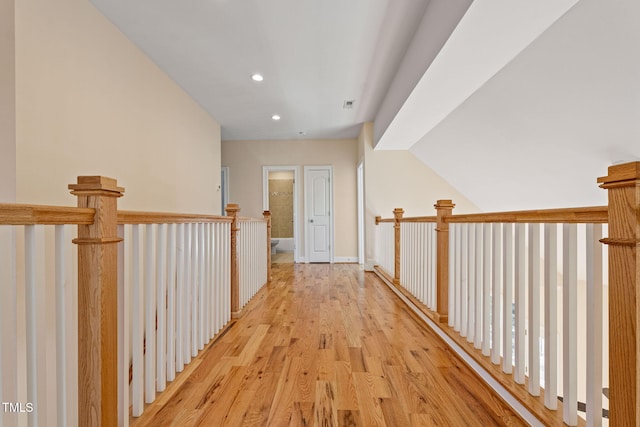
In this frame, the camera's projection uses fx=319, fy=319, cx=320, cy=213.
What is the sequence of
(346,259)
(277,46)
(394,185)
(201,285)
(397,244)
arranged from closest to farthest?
(201,285) → (277,46) → (397,244) → (394,185) → (346,259)

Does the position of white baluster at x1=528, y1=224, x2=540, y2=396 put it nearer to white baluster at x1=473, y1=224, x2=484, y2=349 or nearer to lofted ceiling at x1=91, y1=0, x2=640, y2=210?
white baluster at x1=473, y1=224, x2=484, y2=349

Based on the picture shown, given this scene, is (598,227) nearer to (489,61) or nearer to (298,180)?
(489,61)

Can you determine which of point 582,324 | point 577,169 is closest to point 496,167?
point 577,169

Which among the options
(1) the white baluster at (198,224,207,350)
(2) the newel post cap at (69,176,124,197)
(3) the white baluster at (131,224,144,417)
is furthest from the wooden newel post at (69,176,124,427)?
(1) the white baluster at (198,224,207,350)

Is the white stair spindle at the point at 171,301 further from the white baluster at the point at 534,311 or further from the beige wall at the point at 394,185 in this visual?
the beige wall at the point at 394,185

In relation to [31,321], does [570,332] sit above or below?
below

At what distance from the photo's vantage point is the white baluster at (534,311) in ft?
4.52

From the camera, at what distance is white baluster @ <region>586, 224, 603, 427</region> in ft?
3.45

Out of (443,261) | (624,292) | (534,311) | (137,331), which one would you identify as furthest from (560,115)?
(137,331)

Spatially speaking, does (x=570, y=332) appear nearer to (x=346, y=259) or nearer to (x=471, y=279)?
(x=471, y=279)

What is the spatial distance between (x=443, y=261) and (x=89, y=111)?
3.10 meters

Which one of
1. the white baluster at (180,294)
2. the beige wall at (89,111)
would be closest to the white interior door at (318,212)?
the beige wall at (89,111)

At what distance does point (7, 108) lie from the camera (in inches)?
76.9

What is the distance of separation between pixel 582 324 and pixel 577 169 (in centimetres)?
241
